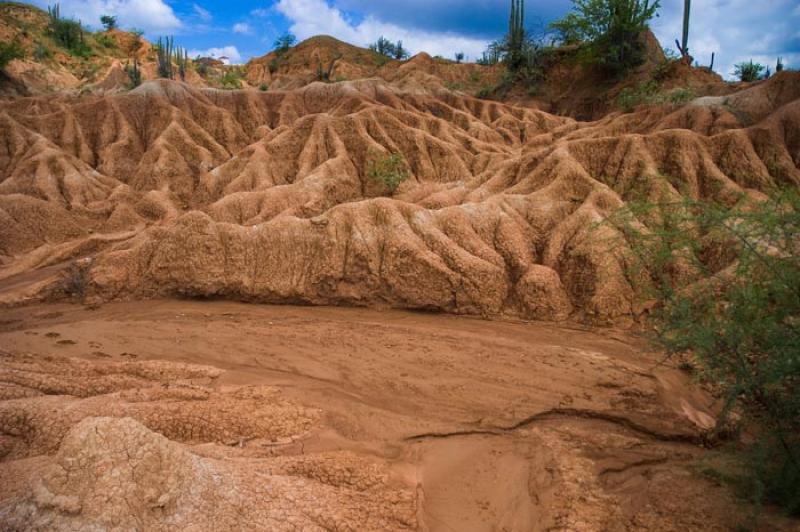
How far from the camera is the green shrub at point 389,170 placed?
57.0ft

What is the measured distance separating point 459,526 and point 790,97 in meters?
18.3

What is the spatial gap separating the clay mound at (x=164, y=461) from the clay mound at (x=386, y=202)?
382cm

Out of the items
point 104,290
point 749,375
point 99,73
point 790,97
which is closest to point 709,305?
point 749,375

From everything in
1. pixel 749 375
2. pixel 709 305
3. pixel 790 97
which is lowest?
pixel 749 375

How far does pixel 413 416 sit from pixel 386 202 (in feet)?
18.8

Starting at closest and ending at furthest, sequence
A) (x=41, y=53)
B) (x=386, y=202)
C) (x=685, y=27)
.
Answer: (x=386, y=202) → (x=685, y=27) → (x=41, y=53)

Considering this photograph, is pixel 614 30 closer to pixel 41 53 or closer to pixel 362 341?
pixel 362 341

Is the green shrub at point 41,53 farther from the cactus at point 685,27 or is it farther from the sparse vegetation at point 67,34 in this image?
the cactus at point 685,27

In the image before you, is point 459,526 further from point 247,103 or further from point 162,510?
point 247,103

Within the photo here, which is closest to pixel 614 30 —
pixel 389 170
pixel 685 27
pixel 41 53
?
pixel 685 27

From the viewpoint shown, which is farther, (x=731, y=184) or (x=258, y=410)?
(x=731, y=184)

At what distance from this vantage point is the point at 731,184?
1184 centimetres

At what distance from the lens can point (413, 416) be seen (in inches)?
240

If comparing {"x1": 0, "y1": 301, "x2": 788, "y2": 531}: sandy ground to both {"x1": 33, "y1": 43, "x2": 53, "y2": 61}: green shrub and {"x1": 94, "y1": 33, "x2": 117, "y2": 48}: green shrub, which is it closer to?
{"x1": 33, "y1": 43, "x2": 53, "y2": 61}: green shrub
